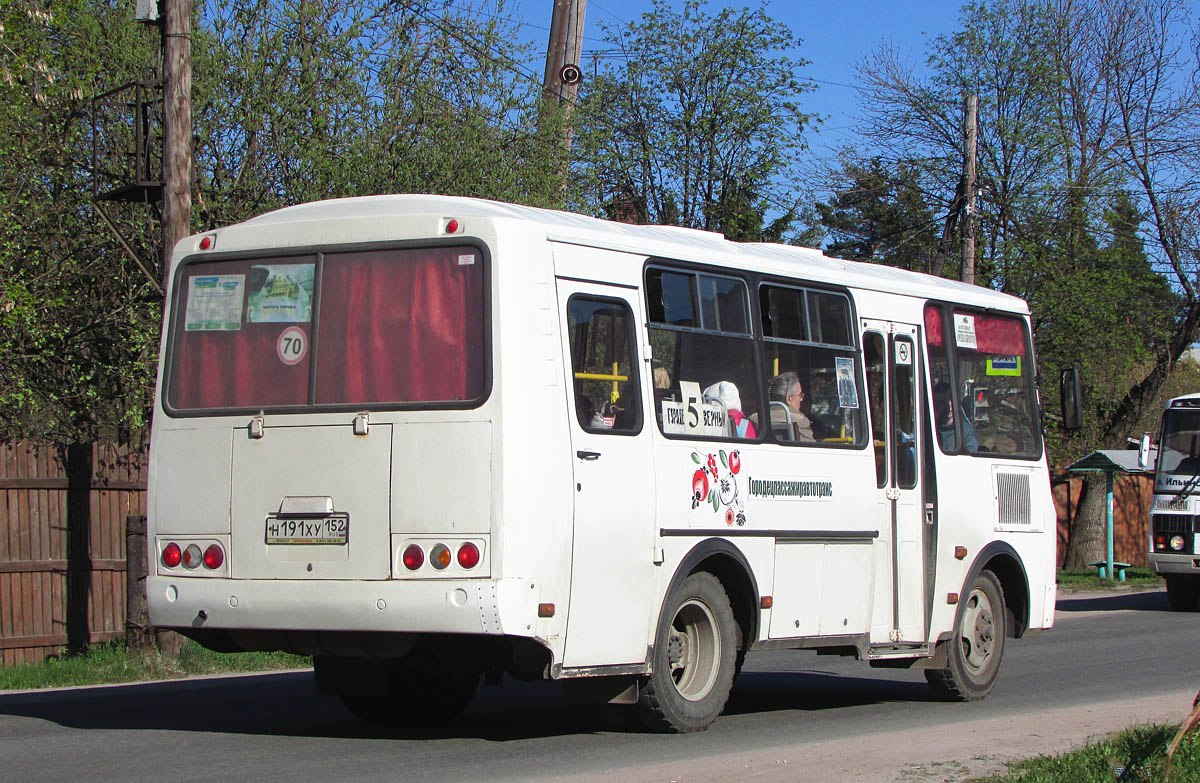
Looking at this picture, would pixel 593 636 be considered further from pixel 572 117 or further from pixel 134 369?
pixel 572 117

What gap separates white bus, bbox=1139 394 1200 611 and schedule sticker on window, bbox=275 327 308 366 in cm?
1734

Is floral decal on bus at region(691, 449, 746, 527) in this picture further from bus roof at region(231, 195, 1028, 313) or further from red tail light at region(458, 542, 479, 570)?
red tail light at region(458, 542, 479, 570)

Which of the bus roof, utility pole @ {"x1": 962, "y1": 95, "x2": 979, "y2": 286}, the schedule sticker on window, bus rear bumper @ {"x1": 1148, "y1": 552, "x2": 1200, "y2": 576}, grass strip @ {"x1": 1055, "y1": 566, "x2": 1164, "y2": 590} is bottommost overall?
grass strip @ {"x1": 1055, "y1": 566, "x2": 1164, "y2": 590}

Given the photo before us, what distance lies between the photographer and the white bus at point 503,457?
834 cm

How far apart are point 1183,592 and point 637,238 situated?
17.1 m

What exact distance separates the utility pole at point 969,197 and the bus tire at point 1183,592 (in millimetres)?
6128

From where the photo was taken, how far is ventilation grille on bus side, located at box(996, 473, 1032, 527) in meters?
12.6

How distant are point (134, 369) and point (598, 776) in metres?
9.45

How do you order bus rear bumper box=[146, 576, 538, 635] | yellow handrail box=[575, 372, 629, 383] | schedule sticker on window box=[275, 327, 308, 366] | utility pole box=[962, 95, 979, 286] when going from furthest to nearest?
utility pole box=[962, 95, 979, 286]
schedule sticker on window box=[275, 327, 308, 366]
yellow handrail box=[575, 372, 629, 383]
bus rear bumper box=[146, 576, 538, 635]

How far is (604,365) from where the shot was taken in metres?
9.02

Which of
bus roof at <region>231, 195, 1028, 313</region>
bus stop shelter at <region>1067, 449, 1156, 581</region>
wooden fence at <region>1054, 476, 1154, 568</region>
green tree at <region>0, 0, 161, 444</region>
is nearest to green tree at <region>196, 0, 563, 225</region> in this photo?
green tree at <region>0, 0, 161, 444</region>

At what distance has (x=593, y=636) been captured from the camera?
8672 millimetres

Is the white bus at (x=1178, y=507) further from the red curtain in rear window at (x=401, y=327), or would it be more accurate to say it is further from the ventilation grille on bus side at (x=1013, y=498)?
the red curtain in rear window at (x=401, y=327)

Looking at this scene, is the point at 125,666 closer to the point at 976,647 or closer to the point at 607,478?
the point at 607,478
